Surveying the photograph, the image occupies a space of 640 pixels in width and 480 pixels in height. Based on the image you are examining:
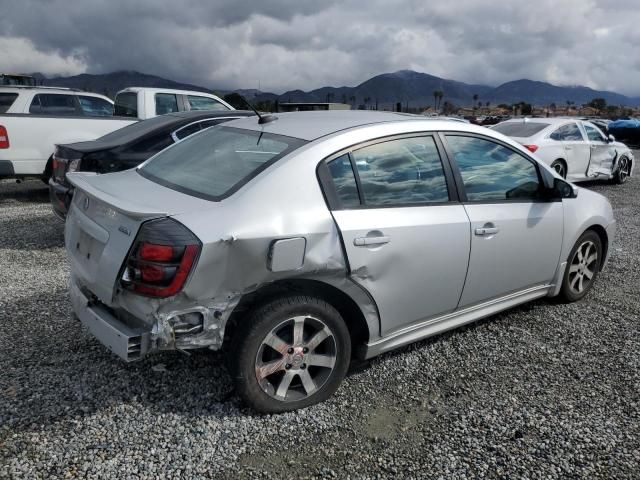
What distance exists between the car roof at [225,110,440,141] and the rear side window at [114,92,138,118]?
23.1ft

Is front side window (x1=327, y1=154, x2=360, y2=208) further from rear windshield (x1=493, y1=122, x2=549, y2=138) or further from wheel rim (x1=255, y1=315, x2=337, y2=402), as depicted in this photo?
rear windshield (x1=493, y1=122, x2=549, y2=138)

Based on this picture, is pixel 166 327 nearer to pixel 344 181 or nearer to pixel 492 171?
pixel 344 181

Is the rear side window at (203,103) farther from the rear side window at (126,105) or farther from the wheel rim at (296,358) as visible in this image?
the wheel rim at (296,358)

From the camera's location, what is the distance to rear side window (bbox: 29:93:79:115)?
30.5 ft

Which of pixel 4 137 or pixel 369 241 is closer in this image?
pixel 369 241

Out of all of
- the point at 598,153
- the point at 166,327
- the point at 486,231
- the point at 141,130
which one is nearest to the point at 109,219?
the point at 166,327

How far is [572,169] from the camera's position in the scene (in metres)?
11.2

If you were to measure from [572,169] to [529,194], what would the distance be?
838 cm

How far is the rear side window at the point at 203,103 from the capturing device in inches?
408

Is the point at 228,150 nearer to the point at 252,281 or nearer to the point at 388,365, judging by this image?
the point at 252,281

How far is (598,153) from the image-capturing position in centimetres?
1182

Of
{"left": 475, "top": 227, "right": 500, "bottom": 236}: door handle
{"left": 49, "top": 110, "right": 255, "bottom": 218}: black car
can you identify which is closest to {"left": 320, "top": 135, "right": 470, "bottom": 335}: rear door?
{"left": 475, "top": 227, "right": 500, "bottom": 236}: door handle

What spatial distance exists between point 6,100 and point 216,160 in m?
7.59

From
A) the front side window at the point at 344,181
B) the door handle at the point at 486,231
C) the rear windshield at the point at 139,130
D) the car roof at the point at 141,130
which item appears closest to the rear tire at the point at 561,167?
the car roof at the point at 141,130
